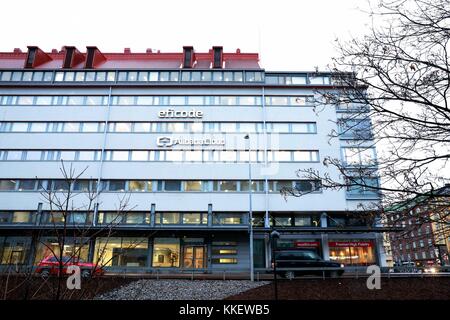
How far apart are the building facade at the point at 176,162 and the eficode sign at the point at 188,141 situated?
11 cm

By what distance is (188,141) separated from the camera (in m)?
34.2

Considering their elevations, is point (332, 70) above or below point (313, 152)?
below

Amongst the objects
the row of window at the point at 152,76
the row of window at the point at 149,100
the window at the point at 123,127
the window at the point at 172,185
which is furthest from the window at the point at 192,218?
the row of window at the point at 152,76

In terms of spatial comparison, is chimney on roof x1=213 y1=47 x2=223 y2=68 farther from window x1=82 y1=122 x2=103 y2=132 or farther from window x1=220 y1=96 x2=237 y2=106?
window x1=82 y1=122 x2=103 y2=132

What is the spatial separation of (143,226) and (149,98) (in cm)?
1462

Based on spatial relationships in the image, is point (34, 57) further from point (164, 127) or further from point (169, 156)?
point (169, 156)

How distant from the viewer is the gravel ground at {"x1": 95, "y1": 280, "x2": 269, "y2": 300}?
17812mm

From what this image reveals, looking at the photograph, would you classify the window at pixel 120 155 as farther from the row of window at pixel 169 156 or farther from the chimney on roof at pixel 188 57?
the chimney on roof at pixel 188 57

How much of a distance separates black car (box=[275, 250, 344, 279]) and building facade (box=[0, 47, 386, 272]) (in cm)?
705

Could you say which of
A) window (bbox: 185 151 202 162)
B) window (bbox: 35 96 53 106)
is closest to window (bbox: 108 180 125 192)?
window (bbox: 185 151 202 162)

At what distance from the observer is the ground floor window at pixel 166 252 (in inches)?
1223

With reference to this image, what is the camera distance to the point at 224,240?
3177 cm
